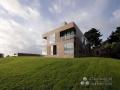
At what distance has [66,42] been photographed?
5062 centimetres

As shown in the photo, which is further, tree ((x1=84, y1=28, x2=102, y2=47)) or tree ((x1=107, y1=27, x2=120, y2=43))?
tree ((x1=84, y1=28, x2=102, y2=47))

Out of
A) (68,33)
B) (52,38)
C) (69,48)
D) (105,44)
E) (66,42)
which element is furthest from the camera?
(105,44)

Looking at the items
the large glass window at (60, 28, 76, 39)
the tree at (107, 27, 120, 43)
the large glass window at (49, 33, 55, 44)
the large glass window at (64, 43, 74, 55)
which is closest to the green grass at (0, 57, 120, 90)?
the large glass window at (64, 43, 74, 55)

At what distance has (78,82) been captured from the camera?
21281 millimetres

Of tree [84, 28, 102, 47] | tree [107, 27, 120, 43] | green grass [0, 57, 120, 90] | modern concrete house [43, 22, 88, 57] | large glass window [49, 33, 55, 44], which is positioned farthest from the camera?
tree [84, 28, 102, 47]

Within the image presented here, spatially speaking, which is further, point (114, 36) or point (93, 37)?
point (93, 37)

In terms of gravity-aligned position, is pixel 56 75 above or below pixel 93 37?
below

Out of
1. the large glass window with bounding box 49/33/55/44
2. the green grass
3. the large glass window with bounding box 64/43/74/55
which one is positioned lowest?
the green grass

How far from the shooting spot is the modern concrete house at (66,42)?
48.2 m

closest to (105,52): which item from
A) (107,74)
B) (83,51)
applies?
(83,51)

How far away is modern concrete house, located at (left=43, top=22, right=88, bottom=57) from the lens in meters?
48.2

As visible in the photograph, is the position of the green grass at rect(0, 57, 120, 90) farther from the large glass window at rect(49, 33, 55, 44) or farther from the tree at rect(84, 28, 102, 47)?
the tree at rect(84, 28, 102, 47)

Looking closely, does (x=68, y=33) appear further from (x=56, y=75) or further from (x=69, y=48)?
(x=56, y=75)

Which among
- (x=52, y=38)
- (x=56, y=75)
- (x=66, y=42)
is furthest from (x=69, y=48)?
(x=56, y=75)
